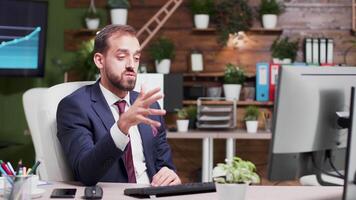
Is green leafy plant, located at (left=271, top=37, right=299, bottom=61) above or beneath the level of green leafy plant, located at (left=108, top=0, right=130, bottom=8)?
beneath

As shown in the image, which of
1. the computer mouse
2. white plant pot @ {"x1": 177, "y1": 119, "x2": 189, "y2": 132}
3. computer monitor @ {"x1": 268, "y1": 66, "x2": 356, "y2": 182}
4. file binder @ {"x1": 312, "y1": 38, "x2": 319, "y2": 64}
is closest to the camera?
computer monitor @ {"x1": 268, "y1": 66, "x2": 356, "y2": 182}

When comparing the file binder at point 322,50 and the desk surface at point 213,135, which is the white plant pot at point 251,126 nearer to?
the desk surface at point 213,135

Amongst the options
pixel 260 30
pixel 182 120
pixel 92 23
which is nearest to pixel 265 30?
pixel 260 30

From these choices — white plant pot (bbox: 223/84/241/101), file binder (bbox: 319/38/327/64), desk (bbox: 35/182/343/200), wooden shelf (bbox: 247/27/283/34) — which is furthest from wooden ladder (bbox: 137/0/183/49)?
desk (bbox: 35/182/343/200)

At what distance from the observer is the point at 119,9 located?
490 cm

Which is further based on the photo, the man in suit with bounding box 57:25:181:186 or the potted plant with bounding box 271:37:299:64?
the potted plant with bounding box 271:37:299:64

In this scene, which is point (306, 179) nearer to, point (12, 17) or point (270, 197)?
point (270, 197)

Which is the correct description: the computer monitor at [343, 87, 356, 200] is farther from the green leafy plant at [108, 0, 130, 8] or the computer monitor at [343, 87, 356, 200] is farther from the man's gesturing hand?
the green leafy plant at [108, 0, 130, 8]

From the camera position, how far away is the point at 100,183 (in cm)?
201

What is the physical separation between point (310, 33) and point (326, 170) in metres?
3.45

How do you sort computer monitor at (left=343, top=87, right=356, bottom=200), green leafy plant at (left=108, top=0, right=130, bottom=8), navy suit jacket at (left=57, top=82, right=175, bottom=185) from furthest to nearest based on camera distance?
green leafy plant at (left=108, top=0, right=130, bottom=8) < navy suit jacket at (left=57, top=82, right=175, bottom=185) < computer monitor at (left=343, top=87, right=356, bottom=200)

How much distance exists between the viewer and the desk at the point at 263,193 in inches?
70.1

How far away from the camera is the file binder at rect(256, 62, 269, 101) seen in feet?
15.6

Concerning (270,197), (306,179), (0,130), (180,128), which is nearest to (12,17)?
(0,130)
